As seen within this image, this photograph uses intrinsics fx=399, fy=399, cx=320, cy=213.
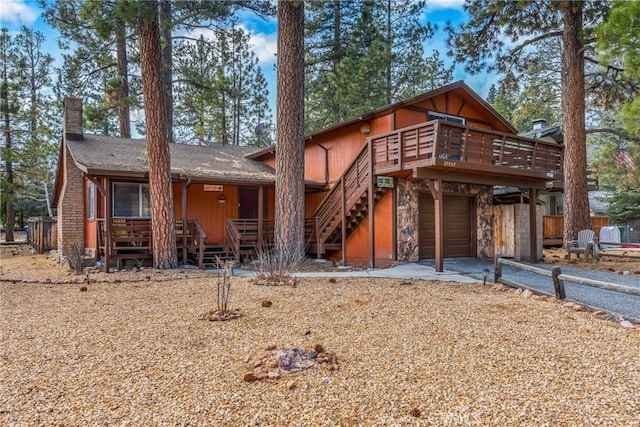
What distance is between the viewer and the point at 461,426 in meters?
2.40

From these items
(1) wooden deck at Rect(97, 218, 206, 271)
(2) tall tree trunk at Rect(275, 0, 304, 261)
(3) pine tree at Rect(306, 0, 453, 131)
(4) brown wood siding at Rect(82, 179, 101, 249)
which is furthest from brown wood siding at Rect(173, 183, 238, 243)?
(3) pine tree at Rect(306, 0, 453, 131)

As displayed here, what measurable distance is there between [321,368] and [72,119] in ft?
45.5

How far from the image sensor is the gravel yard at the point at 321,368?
2.56m

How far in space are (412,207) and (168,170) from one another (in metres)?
6.50

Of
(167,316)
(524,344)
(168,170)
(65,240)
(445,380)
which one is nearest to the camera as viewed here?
(445,380)

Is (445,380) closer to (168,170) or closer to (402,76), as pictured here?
(168,170)

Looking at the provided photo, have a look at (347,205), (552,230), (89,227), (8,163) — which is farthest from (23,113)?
(552,230)

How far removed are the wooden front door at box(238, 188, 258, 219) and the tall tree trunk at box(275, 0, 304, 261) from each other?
399cm

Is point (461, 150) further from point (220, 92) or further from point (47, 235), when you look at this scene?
point (47, 235)

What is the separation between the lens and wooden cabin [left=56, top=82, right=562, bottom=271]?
31.8 feet

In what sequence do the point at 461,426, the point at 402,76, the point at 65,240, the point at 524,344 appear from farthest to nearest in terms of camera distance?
the point at 402,76, the point at 65,240, the point at 524,344, the point at 461,426

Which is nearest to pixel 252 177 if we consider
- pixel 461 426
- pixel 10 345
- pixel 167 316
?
pixel 167 316

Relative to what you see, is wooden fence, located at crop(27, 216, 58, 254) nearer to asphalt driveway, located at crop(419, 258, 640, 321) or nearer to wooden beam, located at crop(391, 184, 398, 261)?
wooden beam, located at crop(391, 184, 398, 261)

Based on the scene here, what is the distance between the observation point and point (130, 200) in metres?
11.8
